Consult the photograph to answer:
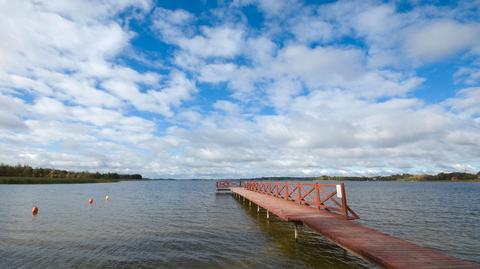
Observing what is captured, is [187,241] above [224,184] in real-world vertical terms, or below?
below

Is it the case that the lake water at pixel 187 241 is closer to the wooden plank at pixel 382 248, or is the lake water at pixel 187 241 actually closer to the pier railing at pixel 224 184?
the wooden plank at pixel 382 248

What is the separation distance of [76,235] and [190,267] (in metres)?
7.87

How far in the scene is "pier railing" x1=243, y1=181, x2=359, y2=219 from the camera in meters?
13.0

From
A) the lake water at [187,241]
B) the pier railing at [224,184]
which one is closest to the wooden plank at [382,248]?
the lake water at [187,241]

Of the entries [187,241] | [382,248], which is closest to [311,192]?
[187,241]

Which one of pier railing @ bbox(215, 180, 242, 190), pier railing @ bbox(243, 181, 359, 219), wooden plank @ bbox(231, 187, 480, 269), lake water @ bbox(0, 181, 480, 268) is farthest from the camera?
pier railing @ bbox(215, 180, 242, 190)

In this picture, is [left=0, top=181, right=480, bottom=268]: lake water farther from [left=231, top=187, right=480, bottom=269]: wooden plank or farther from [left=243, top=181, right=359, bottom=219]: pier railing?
[left=243, top=181, right=359, bottom=219]: pier railing

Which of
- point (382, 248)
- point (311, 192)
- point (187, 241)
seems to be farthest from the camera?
point (311, 192)

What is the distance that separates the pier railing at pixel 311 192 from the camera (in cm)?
1301

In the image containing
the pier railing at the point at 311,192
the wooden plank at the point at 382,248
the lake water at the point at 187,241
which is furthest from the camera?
the pier railing at the point at 311,192

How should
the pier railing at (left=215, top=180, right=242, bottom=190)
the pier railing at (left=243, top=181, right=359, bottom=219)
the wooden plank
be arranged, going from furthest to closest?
the pier railing at (left=215, top=180, right=242, bottom=190) → the pier railing at (left=243, top=181, right=359, bottom=219) → the wooden plank

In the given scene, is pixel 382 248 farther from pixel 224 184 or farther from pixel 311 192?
pixel 224 184

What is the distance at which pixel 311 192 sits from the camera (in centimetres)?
2781

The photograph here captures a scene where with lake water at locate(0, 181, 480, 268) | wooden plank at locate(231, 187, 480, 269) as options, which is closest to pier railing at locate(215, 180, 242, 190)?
lake water at locate(0, 181, 480, 268)
